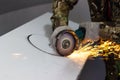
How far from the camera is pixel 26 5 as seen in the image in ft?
4.00

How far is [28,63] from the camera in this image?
0.61 meters

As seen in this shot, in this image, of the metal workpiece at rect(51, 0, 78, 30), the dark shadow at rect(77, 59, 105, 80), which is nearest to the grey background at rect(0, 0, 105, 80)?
the dark shadow at rect(77, 59, 105, 80)

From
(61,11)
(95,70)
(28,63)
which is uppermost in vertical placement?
(61,11)

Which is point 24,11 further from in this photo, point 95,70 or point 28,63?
point 28,63

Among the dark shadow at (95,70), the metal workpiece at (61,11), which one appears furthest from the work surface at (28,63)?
the dark shadow at (95,70)

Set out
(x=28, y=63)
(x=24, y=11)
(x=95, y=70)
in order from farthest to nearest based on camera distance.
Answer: (x=24, y=11), (x=95, y=70), (x=28, y=63)

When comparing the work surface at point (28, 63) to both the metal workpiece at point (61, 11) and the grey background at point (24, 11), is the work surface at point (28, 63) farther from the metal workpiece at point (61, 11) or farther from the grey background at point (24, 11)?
the grey background at point (24, 11)

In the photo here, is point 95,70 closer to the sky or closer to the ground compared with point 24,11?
closer to the ground

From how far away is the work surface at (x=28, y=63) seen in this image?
56cm

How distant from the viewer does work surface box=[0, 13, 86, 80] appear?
0.56 metres

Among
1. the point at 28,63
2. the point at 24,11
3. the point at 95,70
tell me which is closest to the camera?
the point at 28,63

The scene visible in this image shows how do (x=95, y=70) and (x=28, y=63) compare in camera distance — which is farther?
(x=95, y=70)

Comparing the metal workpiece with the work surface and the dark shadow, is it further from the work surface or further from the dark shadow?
the dark shadow

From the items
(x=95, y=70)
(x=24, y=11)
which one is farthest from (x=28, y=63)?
(x=24, y=11)
